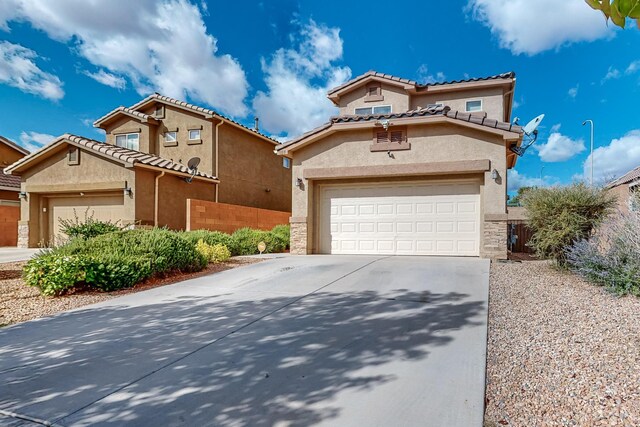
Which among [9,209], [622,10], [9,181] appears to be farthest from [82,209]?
[622,10]

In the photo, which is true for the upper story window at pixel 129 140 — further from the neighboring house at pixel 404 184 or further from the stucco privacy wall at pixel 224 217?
the neighboring house at pixel 404 184

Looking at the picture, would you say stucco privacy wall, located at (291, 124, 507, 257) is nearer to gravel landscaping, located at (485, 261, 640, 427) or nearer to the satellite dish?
the satellite dish

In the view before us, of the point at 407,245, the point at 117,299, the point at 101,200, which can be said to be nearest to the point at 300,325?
the point at 117,299

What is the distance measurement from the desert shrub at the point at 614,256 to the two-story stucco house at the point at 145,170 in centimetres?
1422

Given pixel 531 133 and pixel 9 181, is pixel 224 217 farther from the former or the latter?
pixel 9 181

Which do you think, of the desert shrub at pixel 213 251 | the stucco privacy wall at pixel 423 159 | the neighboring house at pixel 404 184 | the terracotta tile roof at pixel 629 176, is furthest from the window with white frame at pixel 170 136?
the terracotta tile roof at pixel 629 176

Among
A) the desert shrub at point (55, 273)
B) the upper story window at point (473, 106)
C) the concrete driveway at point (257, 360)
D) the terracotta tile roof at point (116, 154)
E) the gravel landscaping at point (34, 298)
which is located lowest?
the gravel landscaping at point (34, 298)

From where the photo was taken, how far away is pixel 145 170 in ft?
48.3

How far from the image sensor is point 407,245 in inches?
473

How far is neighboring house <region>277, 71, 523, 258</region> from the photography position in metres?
10.9

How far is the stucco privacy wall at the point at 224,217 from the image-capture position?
14344mm

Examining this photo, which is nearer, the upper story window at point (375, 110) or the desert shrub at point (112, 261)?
Answer: the desert shrub at point (112, 261)

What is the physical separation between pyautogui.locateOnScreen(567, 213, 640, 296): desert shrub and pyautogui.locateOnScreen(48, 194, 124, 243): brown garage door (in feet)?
51.0

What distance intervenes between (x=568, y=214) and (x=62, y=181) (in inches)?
745
